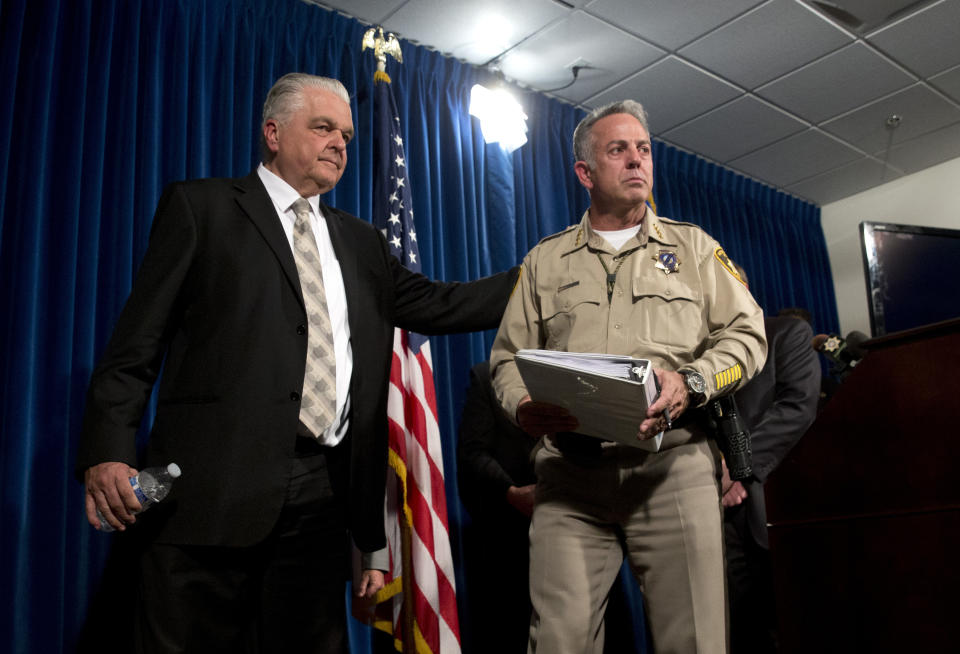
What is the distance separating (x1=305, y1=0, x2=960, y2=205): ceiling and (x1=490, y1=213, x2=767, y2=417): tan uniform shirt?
2267 mm

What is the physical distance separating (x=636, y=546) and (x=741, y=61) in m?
3.59

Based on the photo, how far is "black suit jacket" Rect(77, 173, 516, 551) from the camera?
1.49m

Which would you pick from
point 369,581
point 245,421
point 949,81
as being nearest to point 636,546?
point 369,581

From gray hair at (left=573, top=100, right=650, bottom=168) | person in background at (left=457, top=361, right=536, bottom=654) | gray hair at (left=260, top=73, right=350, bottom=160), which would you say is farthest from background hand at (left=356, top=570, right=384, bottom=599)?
gray hair at (left=573, top=100, right=650, bottom=168)

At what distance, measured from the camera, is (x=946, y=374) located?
1.82 m

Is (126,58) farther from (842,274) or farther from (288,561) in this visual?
(842,274)

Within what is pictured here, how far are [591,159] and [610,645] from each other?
7.00ft

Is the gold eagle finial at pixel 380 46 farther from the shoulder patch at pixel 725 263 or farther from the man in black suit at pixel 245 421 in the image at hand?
the shoulder patch at pixel 725 263

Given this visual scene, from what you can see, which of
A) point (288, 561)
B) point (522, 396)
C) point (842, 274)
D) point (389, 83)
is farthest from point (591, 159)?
point (842, 274)

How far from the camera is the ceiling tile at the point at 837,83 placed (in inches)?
176

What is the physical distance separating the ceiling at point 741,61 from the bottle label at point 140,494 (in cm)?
288

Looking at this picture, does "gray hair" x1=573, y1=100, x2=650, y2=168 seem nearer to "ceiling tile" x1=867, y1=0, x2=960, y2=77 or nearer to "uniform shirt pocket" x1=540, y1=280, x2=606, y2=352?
"uniform shirt pocket" x1=540, y1=280, x2=606, y2=352

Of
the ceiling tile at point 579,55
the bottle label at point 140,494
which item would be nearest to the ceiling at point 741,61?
the ceiling tile at point 579,55

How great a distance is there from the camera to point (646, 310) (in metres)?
1.77
